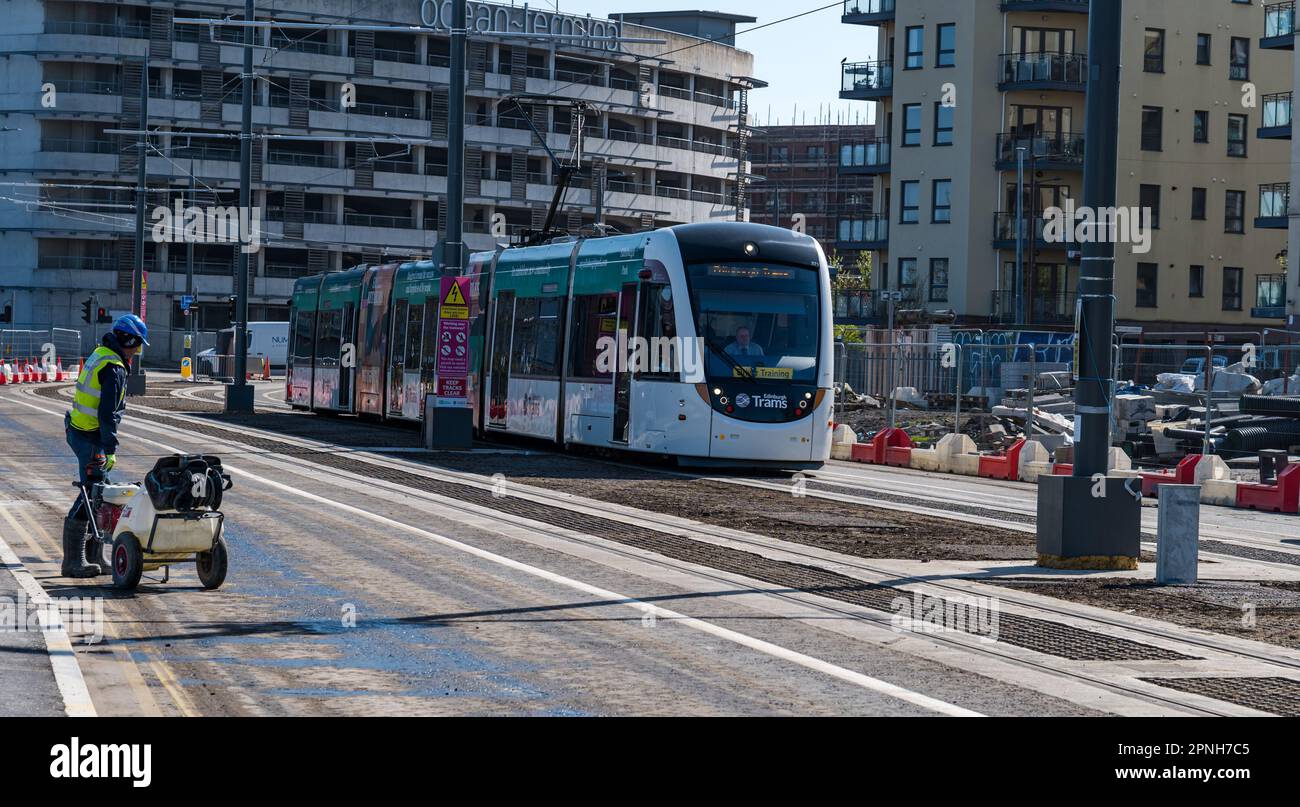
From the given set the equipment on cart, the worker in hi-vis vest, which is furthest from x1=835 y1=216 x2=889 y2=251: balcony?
the equipment on cart

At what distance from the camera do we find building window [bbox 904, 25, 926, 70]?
74.4m

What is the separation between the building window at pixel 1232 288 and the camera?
75062mm

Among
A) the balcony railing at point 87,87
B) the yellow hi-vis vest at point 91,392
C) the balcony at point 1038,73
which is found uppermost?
the balcony railing at point 87,87

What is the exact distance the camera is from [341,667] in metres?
9.21

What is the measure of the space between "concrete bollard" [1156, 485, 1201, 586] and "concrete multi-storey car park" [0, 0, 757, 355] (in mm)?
69034

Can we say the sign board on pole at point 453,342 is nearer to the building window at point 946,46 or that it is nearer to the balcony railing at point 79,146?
the building window at point 946,46

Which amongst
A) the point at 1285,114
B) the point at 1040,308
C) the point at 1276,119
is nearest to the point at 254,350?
the point at 1040,308

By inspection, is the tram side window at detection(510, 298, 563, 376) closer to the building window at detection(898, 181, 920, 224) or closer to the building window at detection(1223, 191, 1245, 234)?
the building window at detection(898, 181, 920, 224)

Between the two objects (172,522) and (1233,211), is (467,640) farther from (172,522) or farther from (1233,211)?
(1233,211)

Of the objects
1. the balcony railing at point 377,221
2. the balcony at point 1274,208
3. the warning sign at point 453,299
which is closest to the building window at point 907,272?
the balcony at point 1274,208

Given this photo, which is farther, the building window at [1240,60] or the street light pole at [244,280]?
the building window at [1240,60]

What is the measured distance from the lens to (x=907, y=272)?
7562 cm

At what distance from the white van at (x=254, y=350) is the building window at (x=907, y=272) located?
29402mm
